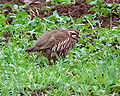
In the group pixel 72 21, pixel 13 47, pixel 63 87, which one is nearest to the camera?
pixel 63 87

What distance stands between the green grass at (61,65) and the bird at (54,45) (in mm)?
201

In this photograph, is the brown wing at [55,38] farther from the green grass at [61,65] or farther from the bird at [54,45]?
the green grass at [61,65]

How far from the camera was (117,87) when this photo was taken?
5.55 meters

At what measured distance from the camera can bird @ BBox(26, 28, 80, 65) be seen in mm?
7586

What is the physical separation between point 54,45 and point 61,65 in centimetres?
136

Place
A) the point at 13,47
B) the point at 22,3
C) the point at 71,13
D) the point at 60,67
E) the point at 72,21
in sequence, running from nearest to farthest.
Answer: the point at 60,67, the point at 13,47, the point at 72,21, the point at 71,13, the point at 22,3

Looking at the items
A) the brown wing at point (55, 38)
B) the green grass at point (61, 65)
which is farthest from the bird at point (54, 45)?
the green grass at point (61, 65)

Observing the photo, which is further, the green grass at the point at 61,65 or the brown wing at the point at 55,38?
the brown wing at the point at 55,38

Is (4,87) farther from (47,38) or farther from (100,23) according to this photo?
(100,23)

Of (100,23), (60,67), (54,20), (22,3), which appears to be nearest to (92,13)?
(100,23)

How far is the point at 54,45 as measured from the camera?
299 inches

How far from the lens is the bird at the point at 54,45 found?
759 centimetres

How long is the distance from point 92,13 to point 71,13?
1.99ft

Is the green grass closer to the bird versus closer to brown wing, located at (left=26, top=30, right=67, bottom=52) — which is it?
the bird
